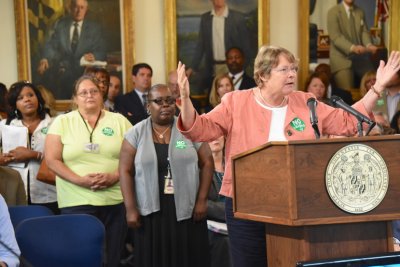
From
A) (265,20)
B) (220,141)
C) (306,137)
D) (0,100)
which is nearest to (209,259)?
(220,141)

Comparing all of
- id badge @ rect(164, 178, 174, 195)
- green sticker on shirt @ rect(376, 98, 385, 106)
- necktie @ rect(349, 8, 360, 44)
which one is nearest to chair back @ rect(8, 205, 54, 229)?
id badge @ rect(164, 178, 174, 195)

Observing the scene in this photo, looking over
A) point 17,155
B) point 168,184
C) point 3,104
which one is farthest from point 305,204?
point 3,104

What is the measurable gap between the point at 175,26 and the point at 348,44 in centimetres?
195

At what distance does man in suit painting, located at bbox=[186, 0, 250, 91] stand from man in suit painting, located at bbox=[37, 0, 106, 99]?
1106 millimetres

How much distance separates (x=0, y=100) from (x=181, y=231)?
275 centimetres

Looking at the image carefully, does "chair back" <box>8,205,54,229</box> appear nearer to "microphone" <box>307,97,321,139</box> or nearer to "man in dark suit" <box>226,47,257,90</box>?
"microphone" <box>307,97,321,139</box>

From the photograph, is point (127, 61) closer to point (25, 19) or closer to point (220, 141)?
point (25, 19)

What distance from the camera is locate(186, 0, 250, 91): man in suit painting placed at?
738cm

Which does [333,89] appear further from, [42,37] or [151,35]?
[42,37]

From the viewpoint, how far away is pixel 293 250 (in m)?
2.60

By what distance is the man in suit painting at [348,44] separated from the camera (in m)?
7.48

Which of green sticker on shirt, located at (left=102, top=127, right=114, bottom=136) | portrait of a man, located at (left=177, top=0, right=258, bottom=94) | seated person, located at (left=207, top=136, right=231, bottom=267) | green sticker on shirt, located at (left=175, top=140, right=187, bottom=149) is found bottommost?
seated person, located at (left=207, top=136, right=231, bottom=267)

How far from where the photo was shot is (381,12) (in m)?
7.49

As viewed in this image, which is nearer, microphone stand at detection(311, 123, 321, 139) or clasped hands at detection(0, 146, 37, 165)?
microphone stand at detection(311, 123, 321, 139)
